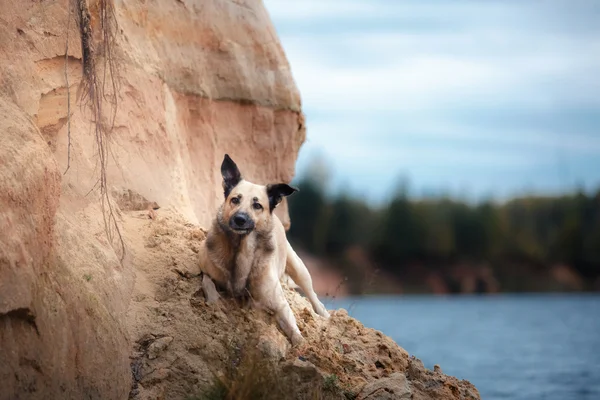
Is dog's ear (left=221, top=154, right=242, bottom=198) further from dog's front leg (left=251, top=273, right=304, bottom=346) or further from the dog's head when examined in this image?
dog's front leg (left=251, top=273, right=304, bottom=346)

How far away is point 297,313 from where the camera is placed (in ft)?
37.1

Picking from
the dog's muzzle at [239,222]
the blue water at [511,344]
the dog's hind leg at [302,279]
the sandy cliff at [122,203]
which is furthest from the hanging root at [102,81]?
the blue water at [511,344]

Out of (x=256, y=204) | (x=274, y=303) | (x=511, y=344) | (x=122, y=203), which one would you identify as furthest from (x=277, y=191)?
(x=511, y=344)

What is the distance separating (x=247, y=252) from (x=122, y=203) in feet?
5.75

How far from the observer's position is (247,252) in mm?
10367

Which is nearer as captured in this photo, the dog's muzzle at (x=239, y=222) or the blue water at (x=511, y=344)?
the dog's muzzle at (x=239, y=222)

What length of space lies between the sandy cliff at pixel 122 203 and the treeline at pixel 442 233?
62.7 meters

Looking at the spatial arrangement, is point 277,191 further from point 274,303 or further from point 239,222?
point 274,303

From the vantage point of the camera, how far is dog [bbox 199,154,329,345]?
33.9 feet

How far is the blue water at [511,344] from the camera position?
2747 centimetres

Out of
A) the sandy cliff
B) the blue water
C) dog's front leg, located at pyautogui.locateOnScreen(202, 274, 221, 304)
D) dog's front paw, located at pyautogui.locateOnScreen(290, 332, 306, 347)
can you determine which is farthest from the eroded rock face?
the blue water

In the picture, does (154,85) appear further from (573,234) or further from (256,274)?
(573,234)

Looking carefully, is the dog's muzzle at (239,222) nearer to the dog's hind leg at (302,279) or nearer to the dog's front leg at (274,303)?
the dog's front leg at (274,303)

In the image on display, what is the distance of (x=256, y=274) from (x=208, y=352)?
3.74ft
